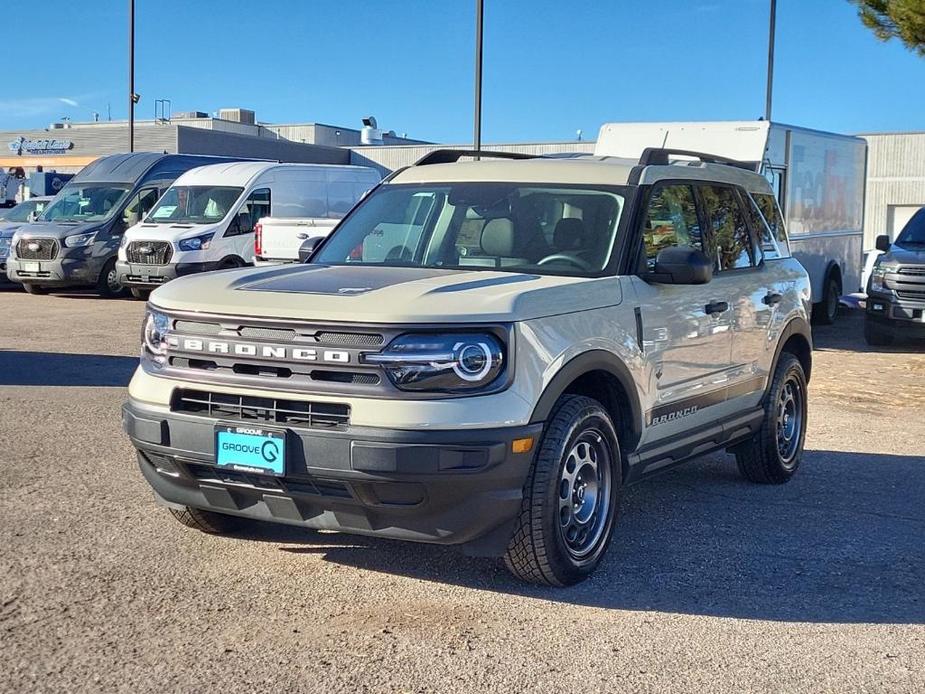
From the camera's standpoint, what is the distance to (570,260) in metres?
5.66

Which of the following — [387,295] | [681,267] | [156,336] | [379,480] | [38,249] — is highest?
[681,267]

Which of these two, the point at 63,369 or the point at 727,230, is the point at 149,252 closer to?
the point at 63,369

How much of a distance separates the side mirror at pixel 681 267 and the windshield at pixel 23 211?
22042 mm

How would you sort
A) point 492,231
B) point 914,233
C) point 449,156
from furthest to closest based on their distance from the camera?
point 914,233, point 449,156, point 492,231

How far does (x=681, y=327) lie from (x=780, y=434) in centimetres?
178

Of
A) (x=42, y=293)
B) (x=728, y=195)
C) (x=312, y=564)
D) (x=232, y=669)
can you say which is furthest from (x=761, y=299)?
(x=42, y=293)

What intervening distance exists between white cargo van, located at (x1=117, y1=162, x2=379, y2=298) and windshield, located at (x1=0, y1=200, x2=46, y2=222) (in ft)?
18.7

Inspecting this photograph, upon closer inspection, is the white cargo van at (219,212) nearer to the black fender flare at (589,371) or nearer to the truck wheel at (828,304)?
the truck wheel at (828,304)

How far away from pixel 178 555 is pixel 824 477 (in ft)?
14.0

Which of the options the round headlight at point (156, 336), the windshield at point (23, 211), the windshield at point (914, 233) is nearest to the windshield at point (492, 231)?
the round headlight at point (156, 336)

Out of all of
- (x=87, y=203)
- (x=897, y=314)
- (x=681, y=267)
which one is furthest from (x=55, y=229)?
(x=681, y=267)

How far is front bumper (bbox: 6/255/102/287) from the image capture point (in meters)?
20.9

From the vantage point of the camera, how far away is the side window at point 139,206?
72.8 ft

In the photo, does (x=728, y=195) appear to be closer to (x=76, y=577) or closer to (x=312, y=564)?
(x=312, y=564)
